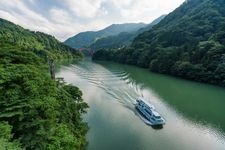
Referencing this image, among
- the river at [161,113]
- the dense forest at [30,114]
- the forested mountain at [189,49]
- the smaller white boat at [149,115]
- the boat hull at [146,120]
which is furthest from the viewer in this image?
the forested mountain at [189,49]

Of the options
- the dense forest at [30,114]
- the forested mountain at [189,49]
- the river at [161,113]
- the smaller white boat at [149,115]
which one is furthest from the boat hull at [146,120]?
the forested mountain at [189,49]

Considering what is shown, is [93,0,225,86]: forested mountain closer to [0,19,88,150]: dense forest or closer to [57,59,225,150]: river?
[57,59,225,150]: river

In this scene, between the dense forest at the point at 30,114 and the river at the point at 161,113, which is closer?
the dense forest at the point at 30,114

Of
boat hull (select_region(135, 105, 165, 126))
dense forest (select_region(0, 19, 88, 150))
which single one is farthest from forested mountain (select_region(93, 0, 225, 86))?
dense forest (select_region(0, 19, 88, 150))

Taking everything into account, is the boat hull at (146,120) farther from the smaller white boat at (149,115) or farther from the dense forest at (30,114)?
the dense forest at (30,114)

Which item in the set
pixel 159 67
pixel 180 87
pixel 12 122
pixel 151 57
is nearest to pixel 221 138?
pixel 12 122

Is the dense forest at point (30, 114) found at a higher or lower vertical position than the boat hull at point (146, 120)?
higher
